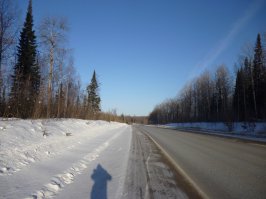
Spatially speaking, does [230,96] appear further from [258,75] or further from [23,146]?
[23,146]

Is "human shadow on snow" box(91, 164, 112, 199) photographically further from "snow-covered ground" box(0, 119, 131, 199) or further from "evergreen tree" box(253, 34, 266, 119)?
"evergreen tree" box(253, 34, 266, 119)

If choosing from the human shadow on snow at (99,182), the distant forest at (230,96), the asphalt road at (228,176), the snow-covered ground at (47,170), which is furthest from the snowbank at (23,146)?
the distant forest at (230,96)


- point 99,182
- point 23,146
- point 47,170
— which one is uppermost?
point 23,146

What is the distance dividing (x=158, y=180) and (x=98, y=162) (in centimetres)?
292

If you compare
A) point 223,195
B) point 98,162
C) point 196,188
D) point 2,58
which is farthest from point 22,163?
point 2,58

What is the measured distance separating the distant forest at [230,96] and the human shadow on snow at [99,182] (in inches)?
1438

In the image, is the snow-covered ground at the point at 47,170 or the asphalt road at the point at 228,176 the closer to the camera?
the snow-covered ground at the point at 47,170

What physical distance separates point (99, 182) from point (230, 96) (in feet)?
258

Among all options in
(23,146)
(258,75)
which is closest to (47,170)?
(23,146)

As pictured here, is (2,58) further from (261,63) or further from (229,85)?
(229,85)

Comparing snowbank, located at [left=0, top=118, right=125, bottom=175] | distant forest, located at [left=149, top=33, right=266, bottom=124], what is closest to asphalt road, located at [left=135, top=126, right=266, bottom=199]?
snowbank, located at [left=0, top=118, right=125, bottom=175]

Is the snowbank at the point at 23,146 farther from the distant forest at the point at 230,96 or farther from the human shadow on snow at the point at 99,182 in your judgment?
A: the distant forest at the point at 230,96

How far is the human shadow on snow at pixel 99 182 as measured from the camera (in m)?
5.56

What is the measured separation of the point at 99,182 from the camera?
662cm
